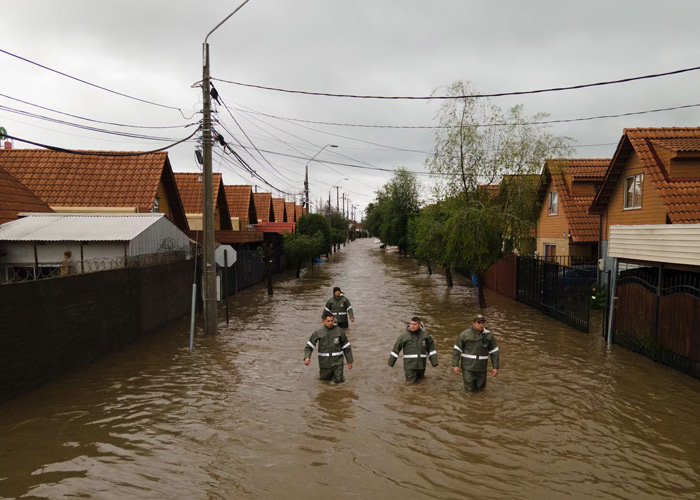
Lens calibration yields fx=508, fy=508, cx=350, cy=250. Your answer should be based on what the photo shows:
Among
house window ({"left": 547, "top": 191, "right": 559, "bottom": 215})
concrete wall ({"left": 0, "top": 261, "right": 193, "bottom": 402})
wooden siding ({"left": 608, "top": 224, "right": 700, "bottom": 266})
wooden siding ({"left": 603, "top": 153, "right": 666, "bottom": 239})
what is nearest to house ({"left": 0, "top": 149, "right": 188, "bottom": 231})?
concrete wall ({"left": 0, "top": 261, "right": 193, "bottom": 402})

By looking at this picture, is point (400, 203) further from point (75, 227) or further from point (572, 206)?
point (75, 227)

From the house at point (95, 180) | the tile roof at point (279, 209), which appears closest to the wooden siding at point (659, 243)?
the house at point (95, 180)

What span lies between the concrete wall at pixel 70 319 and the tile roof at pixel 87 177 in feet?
20.7

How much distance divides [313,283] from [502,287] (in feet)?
33.9

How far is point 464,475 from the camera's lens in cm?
590

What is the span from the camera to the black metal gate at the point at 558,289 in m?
14.7

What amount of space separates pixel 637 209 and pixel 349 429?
49.8 ft

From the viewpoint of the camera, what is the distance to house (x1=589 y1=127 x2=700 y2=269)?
47.2 ft

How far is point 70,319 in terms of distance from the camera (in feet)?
31.9

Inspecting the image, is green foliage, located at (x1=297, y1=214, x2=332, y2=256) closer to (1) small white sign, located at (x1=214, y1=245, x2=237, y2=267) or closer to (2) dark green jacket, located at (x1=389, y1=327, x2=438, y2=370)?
(1) small white sign, located at (x1=214, y1=245, x2=237, y2=267)

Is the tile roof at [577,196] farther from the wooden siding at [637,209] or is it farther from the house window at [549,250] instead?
the house window at [549,250]

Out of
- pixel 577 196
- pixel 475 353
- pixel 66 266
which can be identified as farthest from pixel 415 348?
pixel 577 196

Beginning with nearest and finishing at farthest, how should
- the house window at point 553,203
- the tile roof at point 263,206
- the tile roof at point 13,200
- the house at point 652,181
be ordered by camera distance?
the tile roof at point 13,200 → the house at point 652,181 → the house window at point 553,203 → the tile roof at point 263,206

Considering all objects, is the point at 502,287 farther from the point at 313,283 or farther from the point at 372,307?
the point at 313,283
